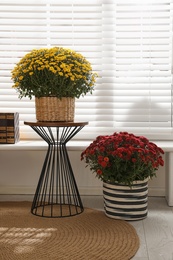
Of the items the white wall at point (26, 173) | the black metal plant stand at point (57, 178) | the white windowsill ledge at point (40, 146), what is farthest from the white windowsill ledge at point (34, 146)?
the white wall at point (26, 173)

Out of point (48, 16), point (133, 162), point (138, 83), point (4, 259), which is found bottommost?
point (4, 259)

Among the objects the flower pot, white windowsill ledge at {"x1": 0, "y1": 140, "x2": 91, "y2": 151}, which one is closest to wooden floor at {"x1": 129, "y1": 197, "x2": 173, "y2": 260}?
white windowsill ledge at {"x1": 0, "y1": 140, "x2": 91, "y2": 151}

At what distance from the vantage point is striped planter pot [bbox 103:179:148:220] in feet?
11.0

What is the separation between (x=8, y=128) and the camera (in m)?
3.97

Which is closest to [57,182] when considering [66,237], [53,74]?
[66,237]

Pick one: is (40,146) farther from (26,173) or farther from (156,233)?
(156,233)

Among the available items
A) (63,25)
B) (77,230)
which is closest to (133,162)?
(77,230)

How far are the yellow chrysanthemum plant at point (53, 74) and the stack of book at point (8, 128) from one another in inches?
21.0

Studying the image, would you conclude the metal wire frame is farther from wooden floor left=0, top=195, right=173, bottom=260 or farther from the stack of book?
the stack of book

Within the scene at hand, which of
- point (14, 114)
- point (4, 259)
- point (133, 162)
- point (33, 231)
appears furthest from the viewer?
point (14, 114)

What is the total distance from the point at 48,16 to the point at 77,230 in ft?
6.46

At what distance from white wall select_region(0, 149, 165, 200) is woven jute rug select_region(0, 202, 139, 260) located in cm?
60

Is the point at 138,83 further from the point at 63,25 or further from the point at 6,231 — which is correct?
the point at 6,231

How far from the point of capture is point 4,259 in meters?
2.59
